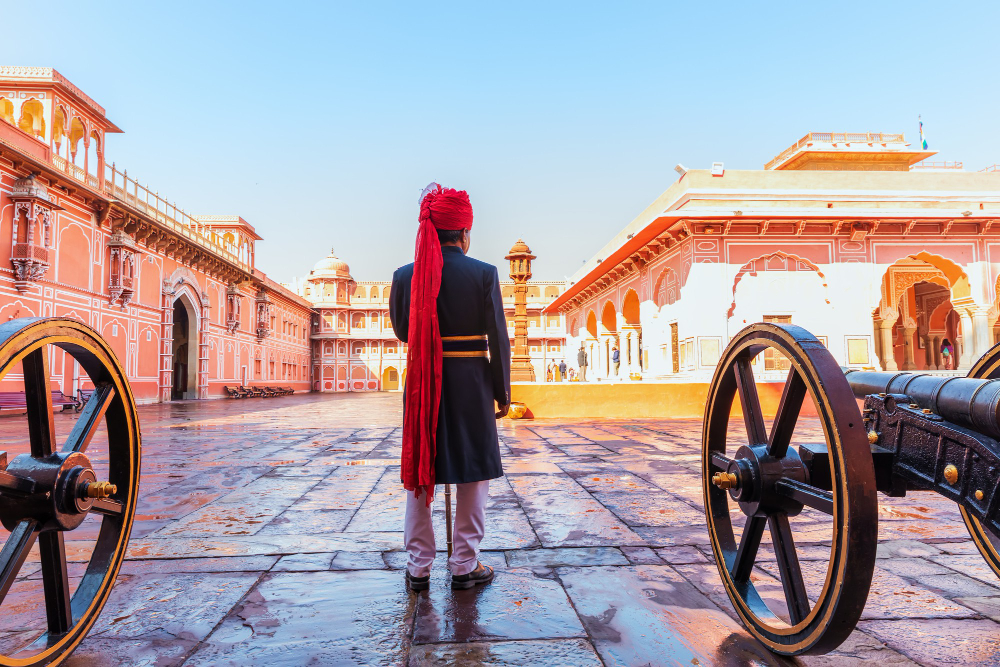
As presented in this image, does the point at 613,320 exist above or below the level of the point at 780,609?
above

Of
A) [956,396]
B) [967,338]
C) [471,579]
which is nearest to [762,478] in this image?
[956,396]

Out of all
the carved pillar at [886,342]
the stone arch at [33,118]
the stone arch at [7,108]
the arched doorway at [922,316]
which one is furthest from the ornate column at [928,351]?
the stone arch at [7,108]

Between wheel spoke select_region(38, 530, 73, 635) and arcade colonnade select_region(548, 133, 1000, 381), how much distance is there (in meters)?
11.9

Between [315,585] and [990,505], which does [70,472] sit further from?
[990,505]

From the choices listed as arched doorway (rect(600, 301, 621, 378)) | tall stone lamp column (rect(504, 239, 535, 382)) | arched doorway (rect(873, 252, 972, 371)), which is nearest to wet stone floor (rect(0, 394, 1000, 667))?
tall stone lamp column (rect(504, 239, 535, 382))

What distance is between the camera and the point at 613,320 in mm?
20875

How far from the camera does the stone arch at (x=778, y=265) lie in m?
13.2

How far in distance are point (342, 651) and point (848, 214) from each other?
1404 centimetres

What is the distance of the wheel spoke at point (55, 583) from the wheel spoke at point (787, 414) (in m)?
1.74

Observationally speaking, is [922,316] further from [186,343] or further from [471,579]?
[186,343]

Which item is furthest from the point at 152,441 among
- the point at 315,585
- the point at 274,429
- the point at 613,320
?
the point at 613,320

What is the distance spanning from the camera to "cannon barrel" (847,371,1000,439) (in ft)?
4.07

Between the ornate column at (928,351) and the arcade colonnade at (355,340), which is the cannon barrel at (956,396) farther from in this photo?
the arcade colonnade at (355,340)

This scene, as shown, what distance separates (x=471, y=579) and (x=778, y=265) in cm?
1279
